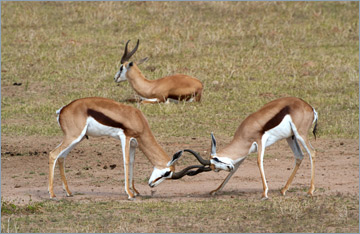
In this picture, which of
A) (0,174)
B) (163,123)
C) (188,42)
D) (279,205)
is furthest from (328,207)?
(188,42)

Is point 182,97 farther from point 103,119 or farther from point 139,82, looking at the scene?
point 103,119

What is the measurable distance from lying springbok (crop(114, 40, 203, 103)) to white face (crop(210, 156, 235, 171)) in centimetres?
497

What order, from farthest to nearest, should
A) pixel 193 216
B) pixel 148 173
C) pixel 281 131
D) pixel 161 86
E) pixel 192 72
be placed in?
pixel 192 72 < pixel 161 86 < pixel 148 173 < pixel 281 131 < pixel 193 216

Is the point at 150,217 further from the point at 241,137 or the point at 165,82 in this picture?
the point at 165,82

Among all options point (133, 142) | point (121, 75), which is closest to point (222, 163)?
point (133, 142)

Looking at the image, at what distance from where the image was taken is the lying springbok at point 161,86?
42.3ft

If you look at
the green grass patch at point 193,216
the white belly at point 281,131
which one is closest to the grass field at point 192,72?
the green grass patch at point 193,216

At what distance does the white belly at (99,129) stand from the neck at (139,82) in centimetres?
517

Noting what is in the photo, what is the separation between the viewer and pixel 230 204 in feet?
24.4

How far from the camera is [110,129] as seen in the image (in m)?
8.03

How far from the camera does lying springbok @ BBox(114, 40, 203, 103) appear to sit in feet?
42.3

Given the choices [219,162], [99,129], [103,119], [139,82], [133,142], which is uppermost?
[103,119]

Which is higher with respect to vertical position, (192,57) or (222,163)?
(222,163)

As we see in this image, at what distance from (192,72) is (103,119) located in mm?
7102
